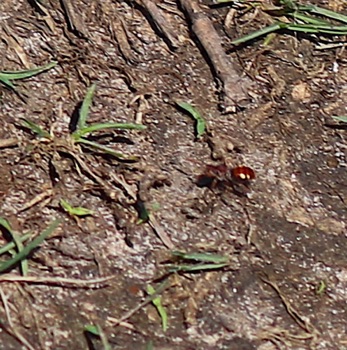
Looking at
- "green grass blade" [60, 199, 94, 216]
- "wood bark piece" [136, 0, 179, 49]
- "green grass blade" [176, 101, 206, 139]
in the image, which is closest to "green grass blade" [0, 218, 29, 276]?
"green grass blade" [60, 199, 94, 216]

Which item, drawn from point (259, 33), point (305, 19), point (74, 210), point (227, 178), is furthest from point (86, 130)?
point (305, 19)

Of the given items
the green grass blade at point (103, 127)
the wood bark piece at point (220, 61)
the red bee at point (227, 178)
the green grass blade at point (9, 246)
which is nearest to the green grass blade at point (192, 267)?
the red bee at point (227, 178)

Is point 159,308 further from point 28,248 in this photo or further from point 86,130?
point 86,130

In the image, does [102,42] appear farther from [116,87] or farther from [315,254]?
[315,254]

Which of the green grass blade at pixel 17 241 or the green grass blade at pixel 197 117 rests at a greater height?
the green grass blade at pixel 17 241

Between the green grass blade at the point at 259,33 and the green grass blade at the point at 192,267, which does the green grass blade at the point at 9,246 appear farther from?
the green grass blade at the point at 259,33
